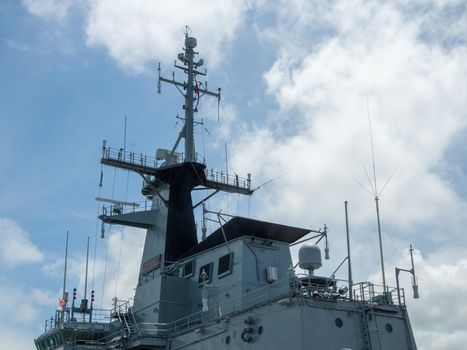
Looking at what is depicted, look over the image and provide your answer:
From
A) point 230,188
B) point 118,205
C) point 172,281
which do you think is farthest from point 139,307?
point 230,188

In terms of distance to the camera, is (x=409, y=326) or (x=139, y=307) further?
(x=139, y=307)

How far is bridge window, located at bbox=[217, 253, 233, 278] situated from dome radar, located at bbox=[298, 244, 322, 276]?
451 centimetres

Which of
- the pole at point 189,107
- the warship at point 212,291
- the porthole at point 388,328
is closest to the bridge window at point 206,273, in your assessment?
the warship at point 212,291

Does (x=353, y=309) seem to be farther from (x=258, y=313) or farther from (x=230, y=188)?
(x=230, y=188)

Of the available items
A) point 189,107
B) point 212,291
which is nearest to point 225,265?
point 212,291

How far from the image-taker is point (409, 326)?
82.2 feet

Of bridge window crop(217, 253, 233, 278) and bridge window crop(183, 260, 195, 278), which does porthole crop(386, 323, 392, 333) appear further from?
bridge window crop(183, 260, 195, 278)

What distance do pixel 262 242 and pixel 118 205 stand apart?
11.5 meters

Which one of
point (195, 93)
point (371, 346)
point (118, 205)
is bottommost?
point (371, 346)

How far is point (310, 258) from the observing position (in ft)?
81.9

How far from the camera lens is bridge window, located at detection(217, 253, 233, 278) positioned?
28.8m

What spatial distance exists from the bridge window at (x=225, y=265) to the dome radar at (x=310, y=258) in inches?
178

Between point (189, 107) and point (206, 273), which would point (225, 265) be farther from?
point (189, 107)

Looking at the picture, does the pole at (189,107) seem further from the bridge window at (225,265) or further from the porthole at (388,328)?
the porthole at (388,328)
